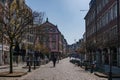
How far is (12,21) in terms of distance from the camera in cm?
3581

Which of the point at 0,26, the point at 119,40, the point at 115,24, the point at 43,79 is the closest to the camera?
the point at 43,79

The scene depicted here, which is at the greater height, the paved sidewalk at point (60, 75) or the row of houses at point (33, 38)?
the row of houses at point (33, 38)

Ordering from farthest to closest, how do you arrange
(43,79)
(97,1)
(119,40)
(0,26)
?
(97,1), (119,40), (0,26), (43,79)

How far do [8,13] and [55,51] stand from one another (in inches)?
4818

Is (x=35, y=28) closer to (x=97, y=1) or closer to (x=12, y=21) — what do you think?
(x=12, y=21)

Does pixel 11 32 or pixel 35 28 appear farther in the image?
pixel 35 28

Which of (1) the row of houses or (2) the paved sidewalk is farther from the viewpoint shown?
(1) the row of houses

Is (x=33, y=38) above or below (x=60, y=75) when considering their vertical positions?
above

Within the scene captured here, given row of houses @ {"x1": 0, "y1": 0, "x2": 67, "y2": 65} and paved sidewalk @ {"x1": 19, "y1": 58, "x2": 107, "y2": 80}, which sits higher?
row of houses @ {"x1": 0, "y1": 0, "x2": 67, "y2": 65}

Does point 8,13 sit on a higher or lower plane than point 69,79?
higher

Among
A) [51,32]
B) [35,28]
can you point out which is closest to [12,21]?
[35,28]

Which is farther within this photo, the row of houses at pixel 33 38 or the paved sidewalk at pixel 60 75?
the row of houses at pixel 33 38

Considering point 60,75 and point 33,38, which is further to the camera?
point 33,38

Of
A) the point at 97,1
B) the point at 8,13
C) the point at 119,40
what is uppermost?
the point at 97,1
